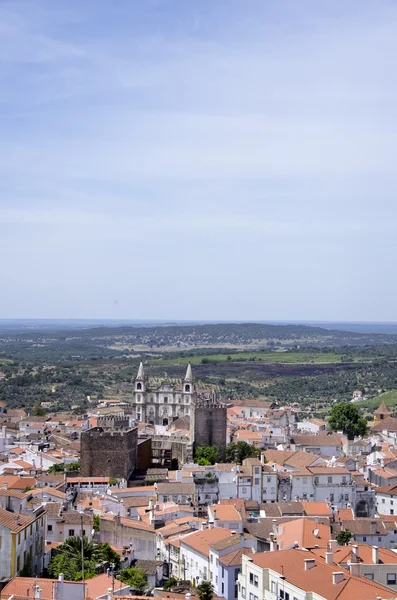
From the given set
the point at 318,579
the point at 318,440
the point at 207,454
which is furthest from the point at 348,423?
the point at 318,579

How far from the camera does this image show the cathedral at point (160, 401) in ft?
288

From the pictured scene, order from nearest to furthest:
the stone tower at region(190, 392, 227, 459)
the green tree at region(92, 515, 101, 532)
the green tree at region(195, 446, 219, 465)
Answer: the green tree at region(92, 515, 101, 532) < the green tree at region(195, 446, 219, 465) < the stone tower at region(190, 392, 227, 459)

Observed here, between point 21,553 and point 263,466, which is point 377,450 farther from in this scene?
point 21,553

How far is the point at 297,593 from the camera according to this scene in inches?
1308

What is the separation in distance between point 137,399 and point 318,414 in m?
37.2

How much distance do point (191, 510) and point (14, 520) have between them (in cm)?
1751

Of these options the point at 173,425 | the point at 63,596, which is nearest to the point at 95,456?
the point at 173,425

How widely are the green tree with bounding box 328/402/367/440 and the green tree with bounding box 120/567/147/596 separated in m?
51.8

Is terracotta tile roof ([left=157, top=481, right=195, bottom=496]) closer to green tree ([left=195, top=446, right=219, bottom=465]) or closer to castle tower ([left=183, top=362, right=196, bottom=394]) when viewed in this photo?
green tree ([left=195, top=446, right=219, bottom=465])

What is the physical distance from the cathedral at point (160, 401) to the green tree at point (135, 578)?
45637 millimetres

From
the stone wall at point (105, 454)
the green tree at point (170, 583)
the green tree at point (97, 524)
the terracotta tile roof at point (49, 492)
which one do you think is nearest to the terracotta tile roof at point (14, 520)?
the green tree at point (170, 583)

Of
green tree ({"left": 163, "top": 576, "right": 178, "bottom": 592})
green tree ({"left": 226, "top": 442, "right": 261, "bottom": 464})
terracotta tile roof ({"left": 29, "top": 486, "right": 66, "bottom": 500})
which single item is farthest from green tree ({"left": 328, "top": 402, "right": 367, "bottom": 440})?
green tree ({"left": 163, "top": 576, "right": 178, "bottom": 592})

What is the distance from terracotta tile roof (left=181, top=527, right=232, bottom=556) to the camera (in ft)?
143

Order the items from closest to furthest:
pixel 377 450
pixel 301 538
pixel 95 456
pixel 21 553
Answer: pixel 21 553 < pixel 301 538 < pixel 95 456 < pixel 377 450
